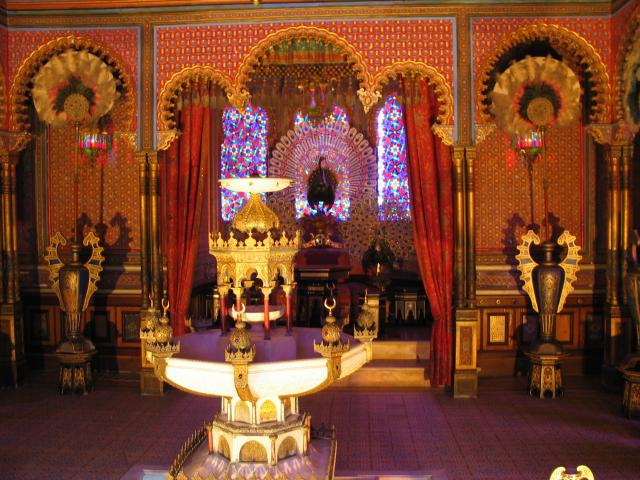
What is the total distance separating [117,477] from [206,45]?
3.97m

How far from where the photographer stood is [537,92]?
631 cm

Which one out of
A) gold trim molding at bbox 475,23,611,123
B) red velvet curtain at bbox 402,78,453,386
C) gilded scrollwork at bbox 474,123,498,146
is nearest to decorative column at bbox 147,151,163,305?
red velvet curtain at bbox 402,78,453,386

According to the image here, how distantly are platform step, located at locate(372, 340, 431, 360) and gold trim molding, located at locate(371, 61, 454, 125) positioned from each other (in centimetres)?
234

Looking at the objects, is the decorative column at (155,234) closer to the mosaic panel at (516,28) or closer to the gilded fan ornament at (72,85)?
the gilded fan ornament at (72,85)

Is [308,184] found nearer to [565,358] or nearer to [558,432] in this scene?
[565,358]

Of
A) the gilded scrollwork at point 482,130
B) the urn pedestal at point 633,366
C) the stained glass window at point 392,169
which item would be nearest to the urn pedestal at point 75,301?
the gilded scrollwork at point 482,130

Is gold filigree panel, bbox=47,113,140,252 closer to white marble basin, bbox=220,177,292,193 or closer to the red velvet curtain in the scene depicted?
the red velvet curtain

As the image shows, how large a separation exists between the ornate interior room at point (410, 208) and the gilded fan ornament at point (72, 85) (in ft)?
0.07

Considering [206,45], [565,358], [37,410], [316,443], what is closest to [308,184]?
[206,45]

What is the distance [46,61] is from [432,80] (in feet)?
12.4

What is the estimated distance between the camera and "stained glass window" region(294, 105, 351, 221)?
1001cm

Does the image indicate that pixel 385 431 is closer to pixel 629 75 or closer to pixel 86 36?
pixel 629 75

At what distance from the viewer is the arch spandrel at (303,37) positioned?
6371 millimetres

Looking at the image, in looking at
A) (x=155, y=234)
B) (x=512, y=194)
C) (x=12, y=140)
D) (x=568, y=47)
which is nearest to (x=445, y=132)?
(x=512, y=194)
